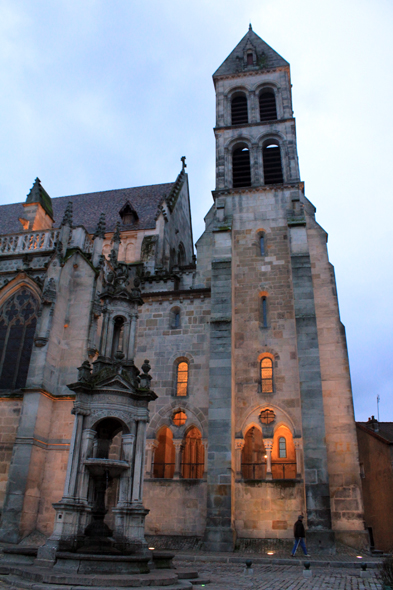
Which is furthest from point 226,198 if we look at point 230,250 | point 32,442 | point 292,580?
point 292,580

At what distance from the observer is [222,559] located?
45.3 ft

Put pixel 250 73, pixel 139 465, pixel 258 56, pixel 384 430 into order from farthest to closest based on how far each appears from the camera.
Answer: pixel 258 56 → pixel 250 73 → pixel 384 430 → pixel 139 465

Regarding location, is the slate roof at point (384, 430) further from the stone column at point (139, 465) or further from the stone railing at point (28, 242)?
the stone railing at point (28, 242)

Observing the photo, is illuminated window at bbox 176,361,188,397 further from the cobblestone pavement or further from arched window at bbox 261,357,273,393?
the cobblestone pavement

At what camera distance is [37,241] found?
21516mm

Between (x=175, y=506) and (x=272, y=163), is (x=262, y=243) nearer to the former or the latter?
(x=272, y=163)

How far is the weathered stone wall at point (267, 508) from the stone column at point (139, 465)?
8.14m

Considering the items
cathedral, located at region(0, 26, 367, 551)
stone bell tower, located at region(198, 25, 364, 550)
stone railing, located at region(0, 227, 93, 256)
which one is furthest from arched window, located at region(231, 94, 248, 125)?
stone railing, located at region(0, 227, 93, 256)

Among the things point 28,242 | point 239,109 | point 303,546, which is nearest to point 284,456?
point 303,546

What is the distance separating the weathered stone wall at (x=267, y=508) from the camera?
17422 millimetres

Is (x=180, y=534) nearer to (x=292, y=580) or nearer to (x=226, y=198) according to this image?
(x=292, y=580)

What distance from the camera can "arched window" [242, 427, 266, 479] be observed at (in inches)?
763

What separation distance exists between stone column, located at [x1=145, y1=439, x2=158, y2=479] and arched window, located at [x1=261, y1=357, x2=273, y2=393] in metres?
5.03

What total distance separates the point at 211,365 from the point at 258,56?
831 inches
